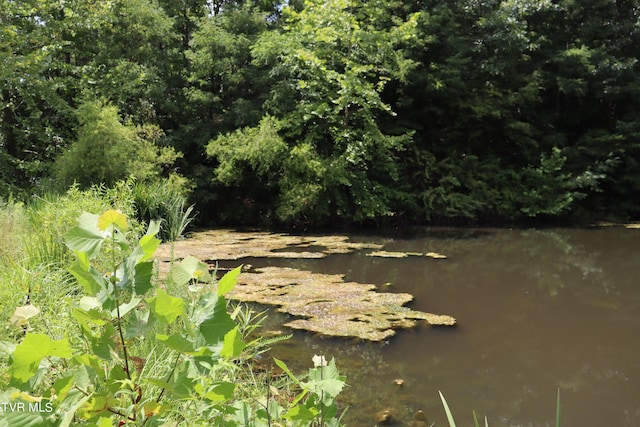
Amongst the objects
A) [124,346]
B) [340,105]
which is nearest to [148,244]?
[124,346]

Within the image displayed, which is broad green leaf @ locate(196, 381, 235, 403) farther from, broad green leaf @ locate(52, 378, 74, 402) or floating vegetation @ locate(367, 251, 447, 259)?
floating vegetation @ locate(367, 251, 447, 259)

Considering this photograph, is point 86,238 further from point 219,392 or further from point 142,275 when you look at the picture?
point 219,392

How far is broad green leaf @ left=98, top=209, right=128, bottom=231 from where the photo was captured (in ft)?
2.06

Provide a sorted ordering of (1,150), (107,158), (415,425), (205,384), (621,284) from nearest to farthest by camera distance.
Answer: (205,384)
(415,425)
(621,284)
(107,158)
(1,150)

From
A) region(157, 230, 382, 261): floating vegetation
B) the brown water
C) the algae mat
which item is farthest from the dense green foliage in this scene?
the brown water

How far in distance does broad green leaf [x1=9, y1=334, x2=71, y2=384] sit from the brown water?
2.20 metres

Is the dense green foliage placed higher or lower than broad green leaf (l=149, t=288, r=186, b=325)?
higher

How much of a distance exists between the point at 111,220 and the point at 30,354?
181 millimetres

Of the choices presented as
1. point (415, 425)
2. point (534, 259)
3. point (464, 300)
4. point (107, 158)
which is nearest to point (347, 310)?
point (464, 300)

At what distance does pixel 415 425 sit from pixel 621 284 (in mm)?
4274

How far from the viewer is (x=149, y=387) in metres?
1.67

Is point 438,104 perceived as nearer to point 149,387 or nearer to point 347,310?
point 347,310

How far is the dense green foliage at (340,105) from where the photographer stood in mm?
9281

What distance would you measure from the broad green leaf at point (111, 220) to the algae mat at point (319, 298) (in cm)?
209
